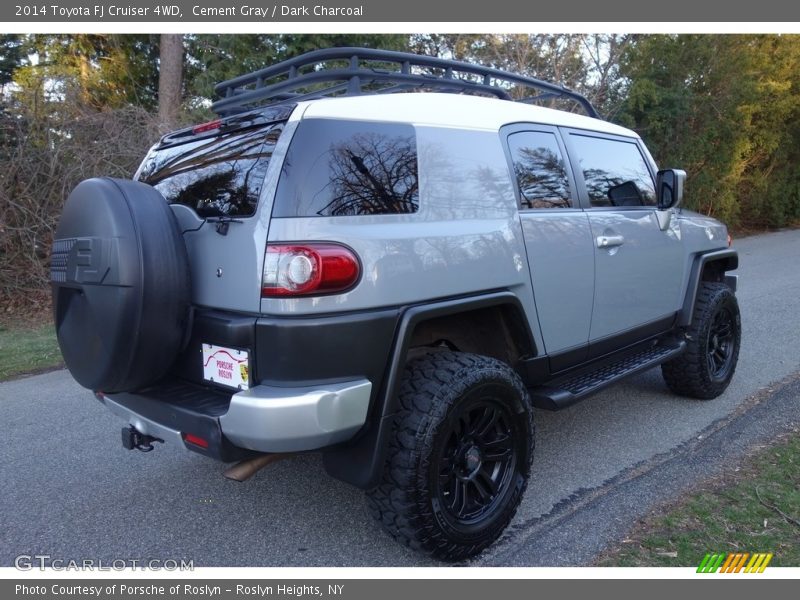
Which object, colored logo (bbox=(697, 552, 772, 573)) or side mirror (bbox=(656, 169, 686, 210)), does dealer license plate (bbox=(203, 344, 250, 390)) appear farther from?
side mirror (bbox=(656, 169, 686, 210))

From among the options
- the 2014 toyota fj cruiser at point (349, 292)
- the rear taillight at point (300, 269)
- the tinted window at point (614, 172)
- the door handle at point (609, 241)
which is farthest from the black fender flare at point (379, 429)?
the tinted window at point (614, 172)

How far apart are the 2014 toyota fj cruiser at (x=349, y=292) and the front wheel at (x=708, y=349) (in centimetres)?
163

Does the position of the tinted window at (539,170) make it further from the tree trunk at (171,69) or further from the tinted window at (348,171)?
the tree trunk at (171,69)

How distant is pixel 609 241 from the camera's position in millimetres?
3553

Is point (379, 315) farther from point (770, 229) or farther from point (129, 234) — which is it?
point (770, 229)

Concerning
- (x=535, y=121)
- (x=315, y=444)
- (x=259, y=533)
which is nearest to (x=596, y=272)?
(x=535, y=121)

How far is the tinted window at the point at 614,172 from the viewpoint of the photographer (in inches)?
144

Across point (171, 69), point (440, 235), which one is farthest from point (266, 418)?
point (171, 69)

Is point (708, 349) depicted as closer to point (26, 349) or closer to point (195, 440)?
point (195, 440)

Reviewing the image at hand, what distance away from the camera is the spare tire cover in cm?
237

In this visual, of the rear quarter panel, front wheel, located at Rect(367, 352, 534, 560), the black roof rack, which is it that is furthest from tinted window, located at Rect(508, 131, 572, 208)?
front wheel, located at Rect(367, 352, 534, 560)

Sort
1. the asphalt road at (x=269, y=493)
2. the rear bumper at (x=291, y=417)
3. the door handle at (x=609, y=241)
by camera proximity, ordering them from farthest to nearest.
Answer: the door handle at (x=609, y=241) < the asphalt road at (x=269, y=493) < the rear bumper at (x=291, y=417)

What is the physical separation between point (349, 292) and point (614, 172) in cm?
242

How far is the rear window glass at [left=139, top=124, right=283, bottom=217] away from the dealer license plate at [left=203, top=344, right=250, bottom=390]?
0.56 meters
